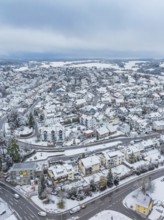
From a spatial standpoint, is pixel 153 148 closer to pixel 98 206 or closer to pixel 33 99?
pixel 98 206

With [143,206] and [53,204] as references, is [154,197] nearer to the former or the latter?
[143,206]

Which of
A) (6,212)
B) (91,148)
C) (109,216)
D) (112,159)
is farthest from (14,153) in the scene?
(109,216)

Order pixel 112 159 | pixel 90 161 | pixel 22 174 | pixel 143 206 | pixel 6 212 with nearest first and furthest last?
pixel 143 206 → pixel 6 212 → pixel 22 174 → pixel 90 161 → pixel 112 159

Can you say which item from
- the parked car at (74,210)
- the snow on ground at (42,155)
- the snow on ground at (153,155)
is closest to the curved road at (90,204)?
the parked car at (74,210)

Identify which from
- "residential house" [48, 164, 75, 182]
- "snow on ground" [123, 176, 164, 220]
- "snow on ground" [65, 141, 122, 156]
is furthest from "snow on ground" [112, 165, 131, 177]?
"snow on ground" [65, 141, 122, 156]

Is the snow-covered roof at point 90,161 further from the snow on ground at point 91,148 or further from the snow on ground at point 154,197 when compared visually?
the snow on ground at point 154,197

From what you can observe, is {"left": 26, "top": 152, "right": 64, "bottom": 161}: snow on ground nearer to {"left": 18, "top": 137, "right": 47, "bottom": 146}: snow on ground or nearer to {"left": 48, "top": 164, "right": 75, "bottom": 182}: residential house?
{"left": 18, "top": 137, "right": 47, "bottom": 146}: snow on ground

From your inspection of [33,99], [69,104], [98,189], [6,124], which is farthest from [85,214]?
[33,99]

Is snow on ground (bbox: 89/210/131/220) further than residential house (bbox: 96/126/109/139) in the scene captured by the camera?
No
